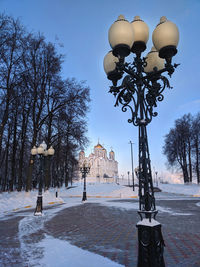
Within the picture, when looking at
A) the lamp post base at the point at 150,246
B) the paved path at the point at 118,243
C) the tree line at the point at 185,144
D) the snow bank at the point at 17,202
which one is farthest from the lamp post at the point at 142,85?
the tree line at the point at 185,144

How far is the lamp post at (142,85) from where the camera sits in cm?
263

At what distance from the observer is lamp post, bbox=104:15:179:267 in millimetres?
2626

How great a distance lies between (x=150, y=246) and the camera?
101 inches

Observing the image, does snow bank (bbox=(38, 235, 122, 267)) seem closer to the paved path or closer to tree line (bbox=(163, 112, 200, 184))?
the paved path

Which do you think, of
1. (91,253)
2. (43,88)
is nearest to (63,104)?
(43,88)

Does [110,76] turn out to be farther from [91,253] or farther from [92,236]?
[92,236]

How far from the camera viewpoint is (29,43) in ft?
58.0

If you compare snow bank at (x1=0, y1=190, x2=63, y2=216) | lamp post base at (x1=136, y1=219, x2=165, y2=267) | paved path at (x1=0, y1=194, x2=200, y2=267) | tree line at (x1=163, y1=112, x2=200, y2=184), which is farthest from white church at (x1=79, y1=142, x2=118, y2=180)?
lamp post base at (x1=136, y1=219, x2=165, y2=267)

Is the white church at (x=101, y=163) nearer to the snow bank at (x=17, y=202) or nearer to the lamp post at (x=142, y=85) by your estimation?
the snow bank at (x=17, y=202)

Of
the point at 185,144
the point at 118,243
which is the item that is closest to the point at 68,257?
the point at 118,243

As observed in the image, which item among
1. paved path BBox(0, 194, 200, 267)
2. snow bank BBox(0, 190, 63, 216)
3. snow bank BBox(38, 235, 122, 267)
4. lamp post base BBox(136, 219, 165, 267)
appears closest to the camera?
lamp post base BBox(136, 219, 165, 267)

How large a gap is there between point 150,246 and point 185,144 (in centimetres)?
3615

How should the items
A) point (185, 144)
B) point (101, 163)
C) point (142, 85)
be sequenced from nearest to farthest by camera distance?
point (142, 85) < point (185, 144) < point (101, 163)

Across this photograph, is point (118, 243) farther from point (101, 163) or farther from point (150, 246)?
point (101, 163)
